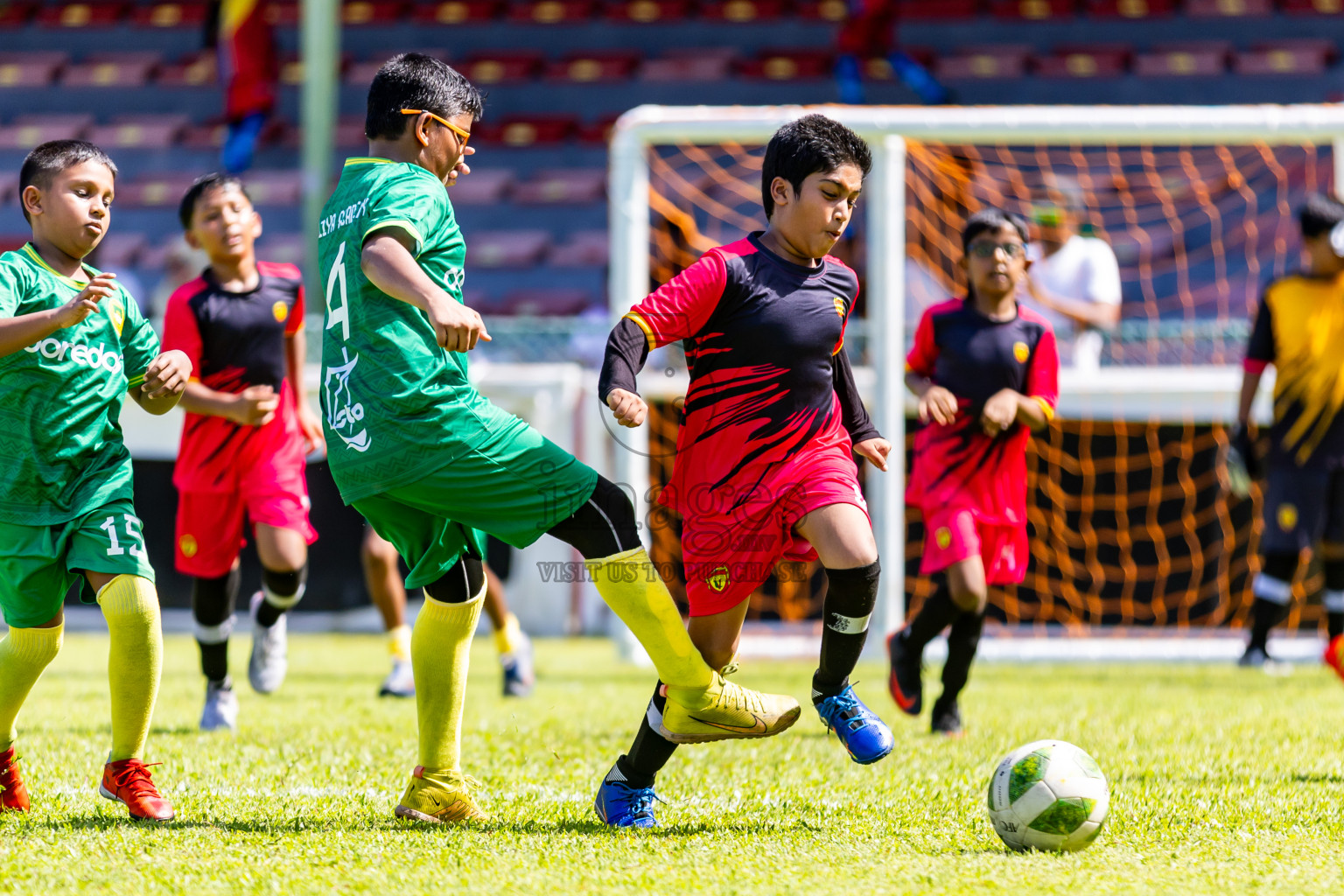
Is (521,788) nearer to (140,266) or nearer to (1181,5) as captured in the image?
(140,266)

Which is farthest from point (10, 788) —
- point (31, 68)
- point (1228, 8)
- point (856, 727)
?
point (31, 68)

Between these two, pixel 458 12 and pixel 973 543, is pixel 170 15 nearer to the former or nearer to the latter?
pixel 458 12

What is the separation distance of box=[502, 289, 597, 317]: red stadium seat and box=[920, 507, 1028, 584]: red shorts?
9.05 m

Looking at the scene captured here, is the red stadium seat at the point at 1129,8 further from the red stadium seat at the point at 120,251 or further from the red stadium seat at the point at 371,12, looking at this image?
the red stadium seat at the point at 120,251

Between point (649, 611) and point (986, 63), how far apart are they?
13.5m

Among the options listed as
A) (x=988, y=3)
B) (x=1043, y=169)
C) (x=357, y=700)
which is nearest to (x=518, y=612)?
(x=357, y=700)

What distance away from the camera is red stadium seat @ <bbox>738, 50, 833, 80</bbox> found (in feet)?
52.2

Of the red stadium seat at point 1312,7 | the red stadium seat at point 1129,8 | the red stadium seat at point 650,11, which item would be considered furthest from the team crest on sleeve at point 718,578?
the red stadium seat at point 650,11

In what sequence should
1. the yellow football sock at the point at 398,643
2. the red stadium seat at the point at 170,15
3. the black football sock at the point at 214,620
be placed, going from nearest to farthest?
1. the black football sock at the point at 214,620
2. the yellow football sock at the point at 398,643
3. the red stadium seat at the point at 170,15

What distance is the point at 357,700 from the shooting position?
5.97 meters

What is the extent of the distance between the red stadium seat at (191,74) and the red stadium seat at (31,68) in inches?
53.2

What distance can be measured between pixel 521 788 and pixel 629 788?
578 mm

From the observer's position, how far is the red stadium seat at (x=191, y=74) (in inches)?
699

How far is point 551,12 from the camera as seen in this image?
1750 centimetres
